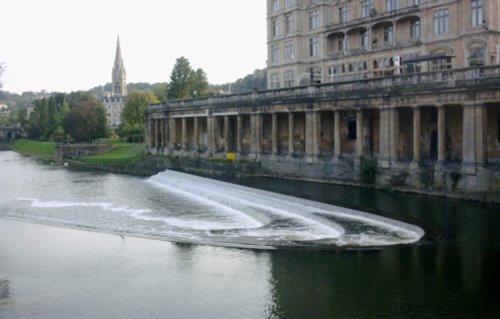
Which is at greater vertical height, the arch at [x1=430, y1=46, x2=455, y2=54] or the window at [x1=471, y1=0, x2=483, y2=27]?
the window at [x1=471, y1=0, x2=483, y2=27]

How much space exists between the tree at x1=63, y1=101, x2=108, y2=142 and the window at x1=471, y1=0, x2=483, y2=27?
80.8m

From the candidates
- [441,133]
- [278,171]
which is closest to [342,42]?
[278,171]

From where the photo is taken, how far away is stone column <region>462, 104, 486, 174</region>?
34469 millimetres

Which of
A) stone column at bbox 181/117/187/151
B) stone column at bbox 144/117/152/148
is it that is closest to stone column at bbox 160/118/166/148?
stone column at bbox 144/117/152/148

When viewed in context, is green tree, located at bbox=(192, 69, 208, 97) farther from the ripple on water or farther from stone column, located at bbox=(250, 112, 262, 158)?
the ripple on water

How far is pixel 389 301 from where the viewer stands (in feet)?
59.7

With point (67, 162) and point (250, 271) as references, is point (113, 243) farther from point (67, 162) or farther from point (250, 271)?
point (67, 162)

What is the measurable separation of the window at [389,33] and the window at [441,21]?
658 centimetres

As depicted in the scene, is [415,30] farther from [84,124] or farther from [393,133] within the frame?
[84,124]

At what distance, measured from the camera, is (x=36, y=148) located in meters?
126

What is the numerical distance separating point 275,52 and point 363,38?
13.6 meters

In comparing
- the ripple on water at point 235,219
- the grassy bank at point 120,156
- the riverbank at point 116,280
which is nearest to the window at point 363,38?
the ripple on water at point 235,219

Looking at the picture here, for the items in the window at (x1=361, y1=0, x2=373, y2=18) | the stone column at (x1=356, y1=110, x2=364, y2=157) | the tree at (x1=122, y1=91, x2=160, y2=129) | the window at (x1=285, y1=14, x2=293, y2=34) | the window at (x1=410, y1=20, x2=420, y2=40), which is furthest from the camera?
the tree at (x1=122, y1=91, x2=160, y2=129)

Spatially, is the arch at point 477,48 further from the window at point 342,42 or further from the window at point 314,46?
the window at point 314,46
